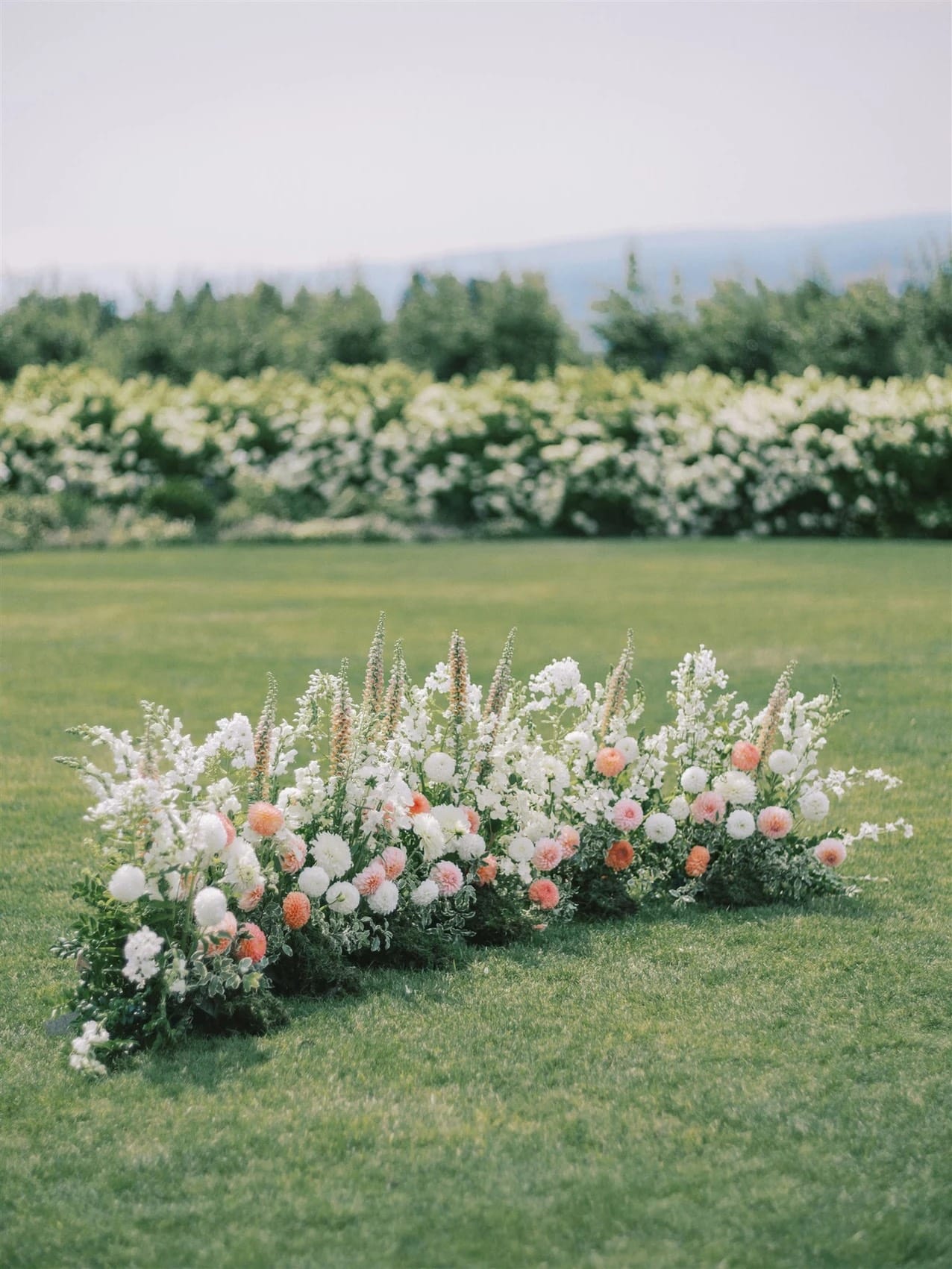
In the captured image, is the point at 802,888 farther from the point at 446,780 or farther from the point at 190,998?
the point at 190,998

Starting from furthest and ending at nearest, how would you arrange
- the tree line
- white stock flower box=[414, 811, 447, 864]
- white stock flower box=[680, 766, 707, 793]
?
the tree line
white stock flower box=[680, 766, 707, 793]
white stock flower box=[414, 811, 447, 864]

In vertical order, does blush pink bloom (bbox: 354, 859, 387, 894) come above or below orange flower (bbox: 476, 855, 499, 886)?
above

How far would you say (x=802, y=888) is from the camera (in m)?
5.26

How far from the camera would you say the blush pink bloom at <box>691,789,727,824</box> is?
5203mm

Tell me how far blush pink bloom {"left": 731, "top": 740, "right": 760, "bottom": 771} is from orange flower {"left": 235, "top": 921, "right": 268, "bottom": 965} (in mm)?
1913

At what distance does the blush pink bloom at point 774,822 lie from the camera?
17.0 feet

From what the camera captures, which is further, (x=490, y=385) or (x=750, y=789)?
(x=490, y=385)

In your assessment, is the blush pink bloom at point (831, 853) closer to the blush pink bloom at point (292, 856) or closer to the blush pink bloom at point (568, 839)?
the blush pink bloom at point (568, 839)

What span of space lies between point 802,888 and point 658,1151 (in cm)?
203

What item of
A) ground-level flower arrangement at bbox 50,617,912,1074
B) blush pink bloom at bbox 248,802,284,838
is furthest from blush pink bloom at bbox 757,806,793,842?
blush pink bloom at bbox 248,802,284,838

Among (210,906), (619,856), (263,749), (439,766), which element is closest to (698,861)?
(619,856)

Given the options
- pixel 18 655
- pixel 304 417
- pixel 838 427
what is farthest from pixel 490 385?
pixel 18 655

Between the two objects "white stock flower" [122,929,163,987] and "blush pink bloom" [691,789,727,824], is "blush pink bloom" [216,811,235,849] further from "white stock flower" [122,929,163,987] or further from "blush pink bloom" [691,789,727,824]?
"blush pink bloom" [691,789,727,824]

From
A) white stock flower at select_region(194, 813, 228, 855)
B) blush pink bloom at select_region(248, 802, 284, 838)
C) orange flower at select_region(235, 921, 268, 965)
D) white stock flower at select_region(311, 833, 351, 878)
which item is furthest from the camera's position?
white stock flower at select_region(311, 833, 351, 878)
